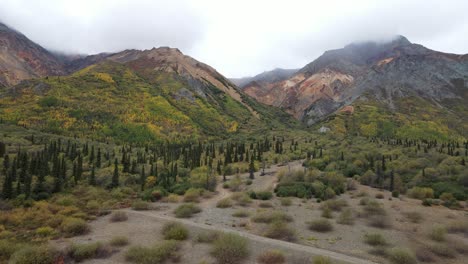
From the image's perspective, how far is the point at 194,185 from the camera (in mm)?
61469

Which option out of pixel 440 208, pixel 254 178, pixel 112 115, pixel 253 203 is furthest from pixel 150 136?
pixel 440 208

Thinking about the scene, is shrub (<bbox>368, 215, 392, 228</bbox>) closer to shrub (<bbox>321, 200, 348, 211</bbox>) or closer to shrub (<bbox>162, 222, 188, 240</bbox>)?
shrub (<bbox>321, 200, 348, 211</bbox>)

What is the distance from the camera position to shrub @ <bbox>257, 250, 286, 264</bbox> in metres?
21.6

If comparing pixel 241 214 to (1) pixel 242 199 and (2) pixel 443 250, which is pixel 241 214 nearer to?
(1) pixel 242 199

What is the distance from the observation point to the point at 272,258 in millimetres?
21766

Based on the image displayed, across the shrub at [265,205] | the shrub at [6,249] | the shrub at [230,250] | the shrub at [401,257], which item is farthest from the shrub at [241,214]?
the shrub at [6,249]

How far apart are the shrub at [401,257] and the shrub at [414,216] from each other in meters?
13.2

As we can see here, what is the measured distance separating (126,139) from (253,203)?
109764mm

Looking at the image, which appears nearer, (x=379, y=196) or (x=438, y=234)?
(x=438, y=234)

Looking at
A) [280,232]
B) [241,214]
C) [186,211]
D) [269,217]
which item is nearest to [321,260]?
[280,232]

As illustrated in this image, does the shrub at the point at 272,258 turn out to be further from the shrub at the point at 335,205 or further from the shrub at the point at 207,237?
the shrub at the point at 335,205

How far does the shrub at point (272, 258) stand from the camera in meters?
21.6

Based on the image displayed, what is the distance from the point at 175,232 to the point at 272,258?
9413 mm

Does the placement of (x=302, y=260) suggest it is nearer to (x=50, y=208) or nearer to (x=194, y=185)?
(x=50, y=208)
